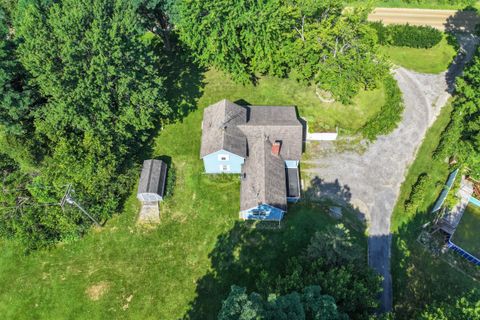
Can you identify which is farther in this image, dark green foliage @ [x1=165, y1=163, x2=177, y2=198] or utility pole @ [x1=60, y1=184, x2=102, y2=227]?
dark green foliage @ [x1=165, y1=163, x2=177, y2=198]

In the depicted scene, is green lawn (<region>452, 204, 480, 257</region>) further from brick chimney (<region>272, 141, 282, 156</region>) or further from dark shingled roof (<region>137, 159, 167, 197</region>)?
dark shingled roof (<region>137, 159, 167, 197</region>)

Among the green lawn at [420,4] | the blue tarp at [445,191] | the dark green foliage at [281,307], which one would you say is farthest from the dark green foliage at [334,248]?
the green lawn at [420,4]

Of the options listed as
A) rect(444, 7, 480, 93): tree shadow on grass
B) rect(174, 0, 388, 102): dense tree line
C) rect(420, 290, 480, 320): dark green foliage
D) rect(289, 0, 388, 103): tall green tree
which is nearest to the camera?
rect(420, 290, 480, 320): dark green foliage

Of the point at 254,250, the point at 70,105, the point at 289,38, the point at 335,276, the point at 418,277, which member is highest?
the point at 289,38

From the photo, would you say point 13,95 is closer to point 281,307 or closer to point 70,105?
point 70,105

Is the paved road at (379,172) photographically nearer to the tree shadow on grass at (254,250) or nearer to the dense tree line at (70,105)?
the tree shadow on grass at (254,250)

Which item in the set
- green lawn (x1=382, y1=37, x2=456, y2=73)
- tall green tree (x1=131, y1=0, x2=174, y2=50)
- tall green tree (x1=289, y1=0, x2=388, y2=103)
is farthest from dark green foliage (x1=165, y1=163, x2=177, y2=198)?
green lawn (x1=382, y1=37, x2=456, y2=73)

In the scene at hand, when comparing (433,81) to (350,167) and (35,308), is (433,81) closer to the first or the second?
(350,167)

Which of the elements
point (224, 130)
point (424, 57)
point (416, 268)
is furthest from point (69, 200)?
point (424, 57)
